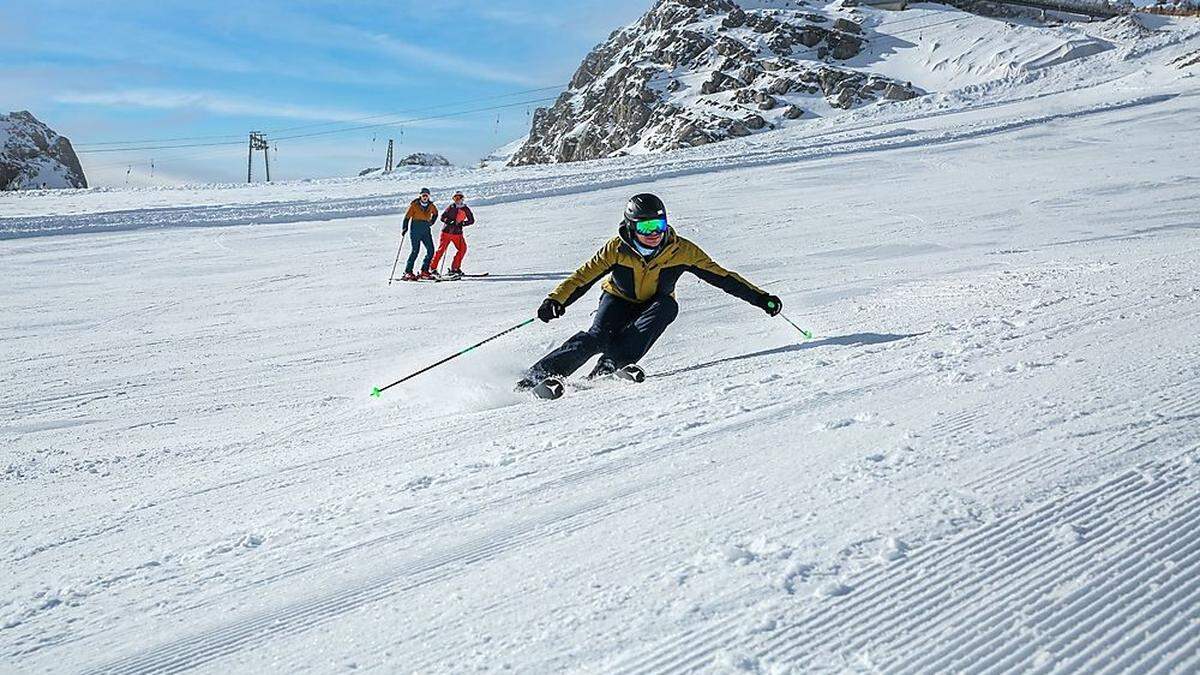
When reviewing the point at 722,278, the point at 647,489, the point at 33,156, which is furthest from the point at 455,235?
the point at 33,156

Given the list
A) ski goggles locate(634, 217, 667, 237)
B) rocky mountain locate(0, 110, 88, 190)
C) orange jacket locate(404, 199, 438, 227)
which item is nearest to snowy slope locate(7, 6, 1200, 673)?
ski goggles locate(634, 217, 667, 237)

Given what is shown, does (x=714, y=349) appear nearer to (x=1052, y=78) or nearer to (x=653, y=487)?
(x=653, y=487)

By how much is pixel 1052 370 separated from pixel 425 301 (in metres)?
8.19

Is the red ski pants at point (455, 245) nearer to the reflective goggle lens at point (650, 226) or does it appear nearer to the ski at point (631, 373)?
the reflective goggle lens at point (650, 226)

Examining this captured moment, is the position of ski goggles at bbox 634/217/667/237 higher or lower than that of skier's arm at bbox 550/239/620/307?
higher

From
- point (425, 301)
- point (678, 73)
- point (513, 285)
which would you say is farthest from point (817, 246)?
point (678, 73)

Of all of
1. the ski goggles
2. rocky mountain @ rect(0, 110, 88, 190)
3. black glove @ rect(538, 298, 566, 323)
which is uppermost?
rocky mountain @ rect(0, 110, 88, 190)

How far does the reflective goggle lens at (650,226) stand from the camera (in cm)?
559

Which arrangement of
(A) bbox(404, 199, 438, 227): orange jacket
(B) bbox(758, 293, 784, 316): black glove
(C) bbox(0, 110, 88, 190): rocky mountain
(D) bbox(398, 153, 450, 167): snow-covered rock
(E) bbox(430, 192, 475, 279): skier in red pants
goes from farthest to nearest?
(D) bbox(398, 153, 450, 167): snow-covered rock, (C) bbox(0, 110, 88, 190): rocky mountain, (A) bbox(404, 199, 438, 227): orange jacket, (E) bbox(430, 192, 475, 279): skier in red pants, (B) bbox(758, 293, 784, 316): black glove

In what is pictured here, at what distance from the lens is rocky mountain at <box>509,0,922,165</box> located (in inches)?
1983

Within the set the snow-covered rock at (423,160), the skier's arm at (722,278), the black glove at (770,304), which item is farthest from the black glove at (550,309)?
the snow-covered rock at (423,160)

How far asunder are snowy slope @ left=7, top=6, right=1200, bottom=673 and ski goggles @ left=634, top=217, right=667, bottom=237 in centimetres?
104

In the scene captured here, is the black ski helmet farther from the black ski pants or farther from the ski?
the ski

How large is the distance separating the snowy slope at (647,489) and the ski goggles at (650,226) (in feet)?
3.41
